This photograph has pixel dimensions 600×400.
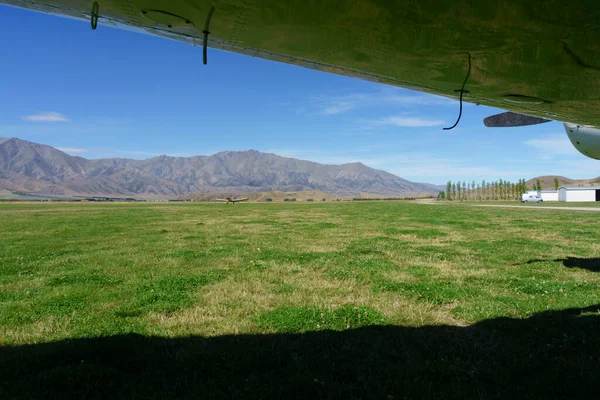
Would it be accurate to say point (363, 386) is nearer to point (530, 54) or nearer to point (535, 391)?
point (535, 391)

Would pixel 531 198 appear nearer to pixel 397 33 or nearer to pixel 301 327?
pixel 301 327

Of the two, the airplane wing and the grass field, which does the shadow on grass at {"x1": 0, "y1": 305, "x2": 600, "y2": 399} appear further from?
the airplane wing

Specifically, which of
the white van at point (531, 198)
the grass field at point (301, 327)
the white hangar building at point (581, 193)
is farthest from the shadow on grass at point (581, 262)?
the white hangar building at point (581, 193)

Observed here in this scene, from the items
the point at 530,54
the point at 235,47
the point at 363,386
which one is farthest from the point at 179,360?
the point at 530,54

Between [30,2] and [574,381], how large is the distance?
6.74 m

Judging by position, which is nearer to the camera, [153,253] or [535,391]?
[535,391]

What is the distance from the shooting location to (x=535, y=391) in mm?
4109

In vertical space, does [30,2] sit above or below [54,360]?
above

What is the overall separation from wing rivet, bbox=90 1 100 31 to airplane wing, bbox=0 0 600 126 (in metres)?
0.02

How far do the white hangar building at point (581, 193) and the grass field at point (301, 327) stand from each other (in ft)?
374

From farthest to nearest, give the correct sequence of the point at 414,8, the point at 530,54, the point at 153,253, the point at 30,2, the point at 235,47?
Answer: the point at 153,253, the point at 530,54, the point at 235,47, the point at 414,8, the point at 30,2

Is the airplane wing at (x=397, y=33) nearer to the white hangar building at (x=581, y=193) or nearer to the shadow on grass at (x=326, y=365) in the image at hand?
the shadow on grass at (x=326, y=365)

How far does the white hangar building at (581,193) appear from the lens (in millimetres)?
101200

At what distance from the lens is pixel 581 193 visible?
104 metres
